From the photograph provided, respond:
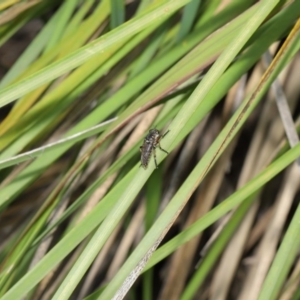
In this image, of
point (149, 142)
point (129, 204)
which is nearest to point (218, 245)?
point (149, 142)

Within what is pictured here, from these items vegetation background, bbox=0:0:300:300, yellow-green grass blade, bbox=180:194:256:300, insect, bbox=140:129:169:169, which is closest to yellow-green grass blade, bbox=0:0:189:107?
vegetation background, bbox=0:0:300:300

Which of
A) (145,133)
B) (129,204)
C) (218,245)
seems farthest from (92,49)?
(218,245)

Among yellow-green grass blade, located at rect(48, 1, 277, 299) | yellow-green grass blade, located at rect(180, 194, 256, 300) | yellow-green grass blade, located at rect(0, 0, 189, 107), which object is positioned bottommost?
yellow-green grass blade, located at rect(48, 1, 277, 299)

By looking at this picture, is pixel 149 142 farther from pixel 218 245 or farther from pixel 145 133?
pixel 218 245

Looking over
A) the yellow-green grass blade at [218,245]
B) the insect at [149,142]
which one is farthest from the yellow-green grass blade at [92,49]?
the yellow-green grass blade at [218,245]

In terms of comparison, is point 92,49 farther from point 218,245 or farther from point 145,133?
point 218,245

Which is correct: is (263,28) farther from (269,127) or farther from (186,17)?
(269,127)

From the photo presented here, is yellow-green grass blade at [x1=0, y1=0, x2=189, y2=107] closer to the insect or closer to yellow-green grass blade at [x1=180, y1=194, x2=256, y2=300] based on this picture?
the insect

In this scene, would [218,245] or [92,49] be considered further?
[218,245]

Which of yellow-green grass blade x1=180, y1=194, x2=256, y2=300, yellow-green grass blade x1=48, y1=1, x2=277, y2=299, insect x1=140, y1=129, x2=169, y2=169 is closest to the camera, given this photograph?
yellow-green grass blade x1=48, y1=1, x2=277, y2=299

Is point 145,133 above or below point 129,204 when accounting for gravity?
above
